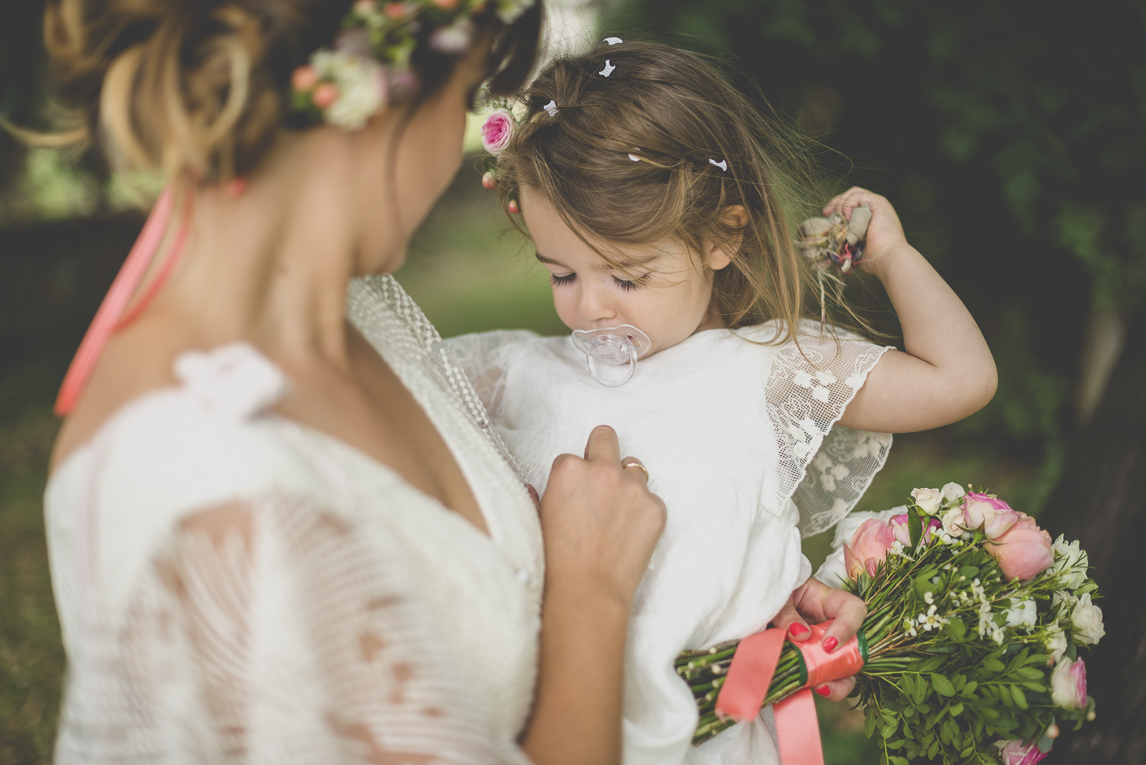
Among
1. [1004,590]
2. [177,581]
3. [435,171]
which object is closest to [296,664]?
[177,581]

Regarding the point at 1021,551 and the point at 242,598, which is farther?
the point at 1021,551

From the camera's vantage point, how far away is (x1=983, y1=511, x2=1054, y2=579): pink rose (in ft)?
5.23

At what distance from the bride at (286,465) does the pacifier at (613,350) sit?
67 cm

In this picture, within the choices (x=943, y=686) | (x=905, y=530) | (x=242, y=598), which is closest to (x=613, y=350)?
(x=905, y=530)

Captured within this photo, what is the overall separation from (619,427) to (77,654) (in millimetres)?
1121

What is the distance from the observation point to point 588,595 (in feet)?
4.24

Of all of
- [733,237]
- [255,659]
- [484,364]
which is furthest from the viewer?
[484,364]

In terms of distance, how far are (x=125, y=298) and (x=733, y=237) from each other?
1399 mm

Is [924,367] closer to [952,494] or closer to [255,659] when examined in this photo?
[952,494]

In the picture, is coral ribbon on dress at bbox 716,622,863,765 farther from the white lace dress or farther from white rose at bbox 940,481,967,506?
the white lace dress

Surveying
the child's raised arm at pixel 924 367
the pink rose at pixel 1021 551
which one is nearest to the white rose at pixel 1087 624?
the pink rose at pixel 1021 551

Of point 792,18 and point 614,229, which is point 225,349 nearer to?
point 614,229

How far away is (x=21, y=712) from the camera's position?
9.80 feet

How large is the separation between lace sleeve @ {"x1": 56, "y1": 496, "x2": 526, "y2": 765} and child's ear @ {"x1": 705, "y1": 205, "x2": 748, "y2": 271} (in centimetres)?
132
